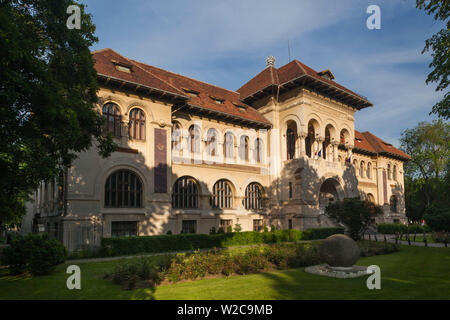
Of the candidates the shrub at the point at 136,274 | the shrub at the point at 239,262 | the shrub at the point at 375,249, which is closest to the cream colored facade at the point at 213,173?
the shrub at the point at 375,249

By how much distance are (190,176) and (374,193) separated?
28224 mm

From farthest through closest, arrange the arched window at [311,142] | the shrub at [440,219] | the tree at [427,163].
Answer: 1. the tree at [427,163]
2. the arched window at [311,142]
3. the shrub at [440,219]

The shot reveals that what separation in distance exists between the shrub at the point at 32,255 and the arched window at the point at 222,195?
15185 millimetres

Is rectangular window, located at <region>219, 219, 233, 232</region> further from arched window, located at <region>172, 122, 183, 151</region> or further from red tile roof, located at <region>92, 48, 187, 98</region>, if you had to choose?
red tile roof, located at <region>92, 48, 187, 98</region>

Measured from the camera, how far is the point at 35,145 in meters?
10.9

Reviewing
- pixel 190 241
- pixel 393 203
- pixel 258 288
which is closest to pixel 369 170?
pixel 393 203

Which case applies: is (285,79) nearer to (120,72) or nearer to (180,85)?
(180,85)

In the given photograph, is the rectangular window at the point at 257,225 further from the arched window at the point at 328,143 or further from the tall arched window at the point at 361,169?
the tall arched window at the point at 361,169

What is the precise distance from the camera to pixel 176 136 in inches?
1012

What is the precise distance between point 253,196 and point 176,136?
958cm

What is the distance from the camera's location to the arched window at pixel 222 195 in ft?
89.6

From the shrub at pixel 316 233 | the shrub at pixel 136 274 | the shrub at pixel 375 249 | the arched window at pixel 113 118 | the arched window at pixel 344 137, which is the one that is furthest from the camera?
the arched window at pixel 344 137

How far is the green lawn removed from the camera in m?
9.24
